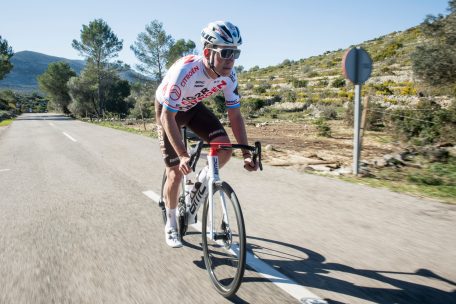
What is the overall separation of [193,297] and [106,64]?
52056 millimetres

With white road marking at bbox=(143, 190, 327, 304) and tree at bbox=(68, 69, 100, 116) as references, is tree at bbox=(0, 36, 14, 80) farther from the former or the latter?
white road marking at bbox=(143, 190, 327, 304)

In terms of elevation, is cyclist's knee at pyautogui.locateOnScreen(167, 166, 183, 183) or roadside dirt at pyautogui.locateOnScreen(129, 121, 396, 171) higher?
cyclist's knee at pyautogui.locateOnScreen(167, 166, 183, 183)

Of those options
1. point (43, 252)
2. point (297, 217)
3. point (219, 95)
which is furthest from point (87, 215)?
point (219, 95)

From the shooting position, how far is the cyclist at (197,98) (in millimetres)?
2855

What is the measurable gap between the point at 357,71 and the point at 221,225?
565 centimetres

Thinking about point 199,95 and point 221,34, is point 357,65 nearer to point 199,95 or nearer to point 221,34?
point 199,95

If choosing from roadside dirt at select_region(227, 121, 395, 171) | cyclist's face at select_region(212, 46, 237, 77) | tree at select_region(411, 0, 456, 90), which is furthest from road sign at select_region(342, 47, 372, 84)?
tree at select_region(411, 0, 456, 90)

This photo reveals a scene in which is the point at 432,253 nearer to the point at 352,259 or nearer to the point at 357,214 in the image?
the point at 352,259

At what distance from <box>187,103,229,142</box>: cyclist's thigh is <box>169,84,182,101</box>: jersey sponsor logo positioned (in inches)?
30.5

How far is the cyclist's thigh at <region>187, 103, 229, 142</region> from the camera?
368 centimetres

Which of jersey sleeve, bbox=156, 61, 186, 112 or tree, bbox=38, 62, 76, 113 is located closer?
jersey sleeve, bbox=156, 61, 186, 112

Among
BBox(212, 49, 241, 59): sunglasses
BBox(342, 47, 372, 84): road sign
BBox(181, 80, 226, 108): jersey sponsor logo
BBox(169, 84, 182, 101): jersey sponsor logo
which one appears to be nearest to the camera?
BBox(212, 49, 241, 59): sunglasses

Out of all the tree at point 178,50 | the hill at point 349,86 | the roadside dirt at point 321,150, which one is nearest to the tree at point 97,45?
the tree at point 178,50

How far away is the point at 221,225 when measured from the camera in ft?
9.36
